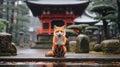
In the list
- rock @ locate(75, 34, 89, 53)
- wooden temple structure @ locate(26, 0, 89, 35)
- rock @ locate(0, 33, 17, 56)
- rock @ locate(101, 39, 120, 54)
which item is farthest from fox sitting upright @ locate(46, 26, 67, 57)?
wooden temple structure @ locate(26, 0, 89, 35)

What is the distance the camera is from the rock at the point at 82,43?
69.1ft

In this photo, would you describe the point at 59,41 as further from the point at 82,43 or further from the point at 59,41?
the point at 82,43

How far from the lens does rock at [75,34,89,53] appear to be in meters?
21.0

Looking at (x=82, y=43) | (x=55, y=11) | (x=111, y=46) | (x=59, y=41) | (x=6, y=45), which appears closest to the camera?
(x=59, y=41)

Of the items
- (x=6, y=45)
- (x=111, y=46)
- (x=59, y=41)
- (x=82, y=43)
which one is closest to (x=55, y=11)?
(x=82, y=43)

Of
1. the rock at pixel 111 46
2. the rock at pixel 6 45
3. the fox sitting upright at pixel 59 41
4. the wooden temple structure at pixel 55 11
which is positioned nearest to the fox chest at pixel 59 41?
the fox sitting upright at pixel 59 41

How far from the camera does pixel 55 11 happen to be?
147ft

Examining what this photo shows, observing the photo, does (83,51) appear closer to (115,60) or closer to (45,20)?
(115,60)

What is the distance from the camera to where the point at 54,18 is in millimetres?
45156

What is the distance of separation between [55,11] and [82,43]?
78.9ft

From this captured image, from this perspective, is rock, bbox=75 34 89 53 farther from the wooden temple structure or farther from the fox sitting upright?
the wooden temple structure

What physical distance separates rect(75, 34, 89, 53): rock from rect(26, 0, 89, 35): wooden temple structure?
21.1 meters

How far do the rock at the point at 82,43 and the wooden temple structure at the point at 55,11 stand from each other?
69.2ft

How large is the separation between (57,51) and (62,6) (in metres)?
27.6
